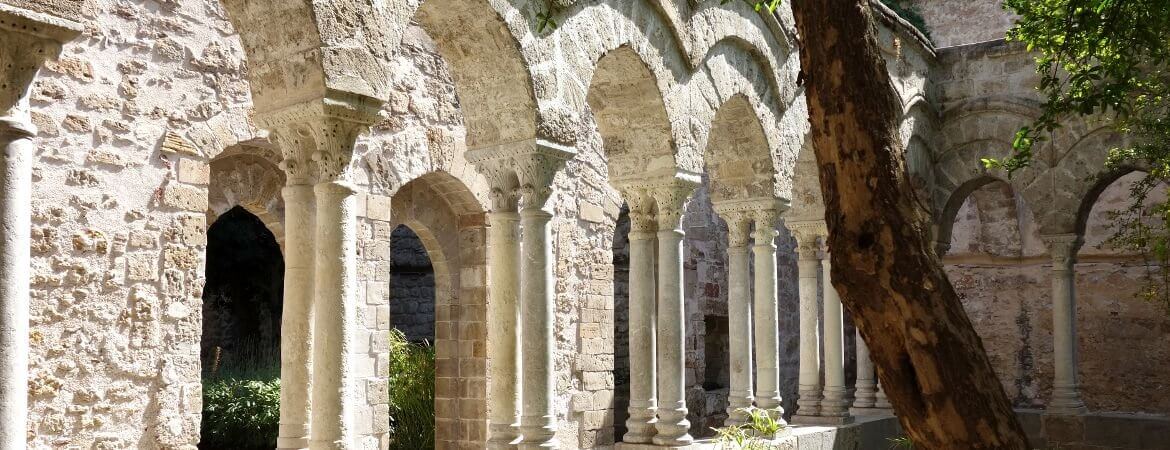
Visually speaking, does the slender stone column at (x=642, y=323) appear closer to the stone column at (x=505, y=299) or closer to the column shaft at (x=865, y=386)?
the stone column at (x=505, y=299)

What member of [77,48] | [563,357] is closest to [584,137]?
[563,357]

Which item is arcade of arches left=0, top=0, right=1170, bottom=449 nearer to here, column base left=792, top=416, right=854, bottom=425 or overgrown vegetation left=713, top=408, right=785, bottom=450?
column base left=792, top=416, right=854, bottom=425

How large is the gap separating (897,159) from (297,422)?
100 inches

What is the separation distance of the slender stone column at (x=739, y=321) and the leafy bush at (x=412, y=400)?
272 centimetres

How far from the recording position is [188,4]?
21.2 ft

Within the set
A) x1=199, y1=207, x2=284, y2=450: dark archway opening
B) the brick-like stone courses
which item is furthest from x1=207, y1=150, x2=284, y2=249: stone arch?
the brick-like stone courses

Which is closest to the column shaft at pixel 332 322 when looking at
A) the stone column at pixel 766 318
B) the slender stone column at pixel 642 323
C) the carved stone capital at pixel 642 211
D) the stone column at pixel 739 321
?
the slender stone column at pixel 642 323

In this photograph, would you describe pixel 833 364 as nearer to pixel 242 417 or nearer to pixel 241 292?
pixel 242 417

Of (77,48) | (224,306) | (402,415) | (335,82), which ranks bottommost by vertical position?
(402,415)

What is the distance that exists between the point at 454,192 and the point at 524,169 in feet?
10.2

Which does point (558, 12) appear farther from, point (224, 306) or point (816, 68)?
point (224, 306)

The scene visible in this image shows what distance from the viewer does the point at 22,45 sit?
3229 mm

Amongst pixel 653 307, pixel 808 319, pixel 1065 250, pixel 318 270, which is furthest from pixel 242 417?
pixel 1065 250

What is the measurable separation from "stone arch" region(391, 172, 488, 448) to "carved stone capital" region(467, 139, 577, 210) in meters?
2.83
